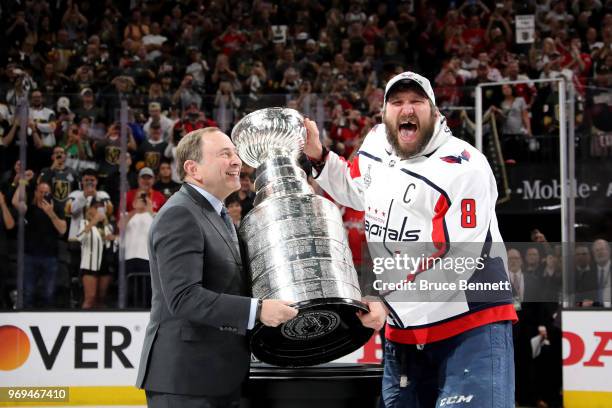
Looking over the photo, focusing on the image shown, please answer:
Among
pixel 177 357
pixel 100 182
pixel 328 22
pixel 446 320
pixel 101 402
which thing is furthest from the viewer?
pixel 328 22

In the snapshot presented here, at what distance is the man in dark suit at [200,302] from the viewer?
308 centimetres

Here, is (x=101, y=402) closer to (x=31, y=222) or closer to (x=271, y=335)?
(x=31, y=222)

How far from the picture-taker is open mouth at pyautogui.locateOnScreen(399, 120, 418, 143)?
3.43 meters

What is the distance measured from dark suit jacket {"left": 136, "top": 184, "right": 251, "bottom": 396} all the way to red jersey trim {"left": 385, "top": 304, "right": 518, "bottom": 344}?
1.97 feet

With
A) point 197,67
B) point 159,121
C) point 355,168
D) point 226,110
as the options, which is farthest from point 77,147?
point 197,67

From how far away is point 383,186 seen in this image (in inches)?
138

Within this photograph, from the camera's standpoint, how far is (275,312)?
3031 millimetres

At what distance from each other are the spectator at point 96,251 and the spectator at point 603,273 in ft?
11.0

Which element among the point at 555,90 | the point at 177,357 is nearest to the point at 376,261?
the point at 177,357

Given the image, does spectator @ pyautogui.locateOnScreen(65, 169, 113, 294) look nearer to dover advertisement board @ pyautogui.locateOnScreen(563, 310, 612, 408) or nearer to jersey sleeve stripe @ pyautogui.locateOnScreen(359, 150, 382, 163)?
dover advertisement board @ pyautogui.locateOnScreen(563, 310, 612, 408)

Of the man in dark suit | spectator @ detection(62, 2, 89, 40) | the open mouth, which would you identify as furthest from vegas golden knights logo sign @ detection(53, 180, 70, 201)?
spectator @ detection(62, 2, 89, 40)

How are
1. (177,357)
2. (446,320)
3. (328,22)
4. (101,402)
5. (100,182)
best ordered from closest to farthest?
(177,357)
(446,320)
(101,402)
(100,182)
(328,22)

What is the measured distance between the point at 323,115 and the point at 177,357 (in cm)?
435

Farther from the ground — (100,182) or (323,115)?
(323,115)
